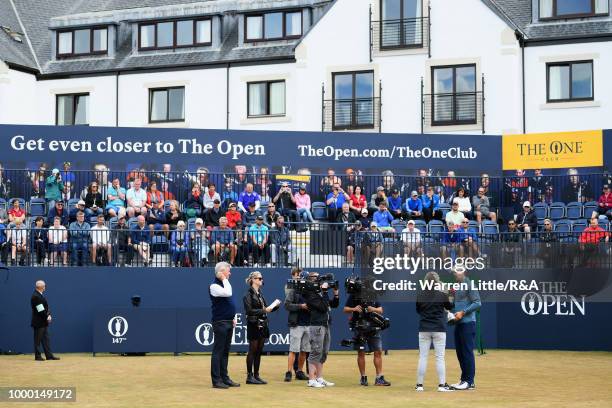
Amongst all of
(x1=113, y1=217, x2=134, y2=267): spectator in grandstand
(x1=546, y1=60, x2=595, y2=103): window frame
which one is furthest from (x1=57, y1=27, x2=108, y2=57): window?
(x1=113, y1=217, x2=134, y2=267): spectator in grandstand

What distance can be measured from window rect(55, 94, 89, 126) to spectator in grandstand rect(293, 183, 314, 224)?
1829cm

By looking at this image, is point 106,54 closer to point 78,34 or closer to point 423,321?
A: point 78,34

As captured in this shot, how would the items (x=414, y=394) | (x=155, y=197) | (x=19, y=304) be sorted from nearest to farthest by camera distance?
(x=414, y=394)
(x=19, y=304)
(x=155, y=197)

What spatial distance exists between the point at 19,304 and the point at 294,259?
7186 mm

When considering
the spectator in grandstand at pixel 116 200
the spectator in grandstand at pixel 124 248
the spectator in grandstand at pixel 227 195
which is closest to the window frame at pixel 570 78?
the spectator in grandstand at pixel 227 195

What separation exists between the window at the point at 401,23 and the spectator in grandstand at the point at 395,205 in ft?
38.6

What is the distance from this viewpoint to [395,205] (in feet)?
102

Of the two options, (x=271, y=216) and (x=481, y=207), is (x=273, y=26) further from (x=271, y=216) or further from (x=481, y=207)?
(x=271, y=216)

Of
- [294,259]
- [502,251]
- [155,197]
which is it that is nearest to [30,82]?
[155,197]

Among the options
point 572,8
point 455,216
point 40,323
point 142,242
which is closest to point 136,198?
point 142,242

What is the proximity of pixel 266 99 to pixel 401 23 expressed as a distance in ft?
21.3

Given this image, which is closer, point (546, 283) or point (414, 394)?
point (414, 394)

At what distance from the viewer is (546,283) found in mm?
28750

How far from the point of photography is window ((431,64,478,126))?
4072cm
